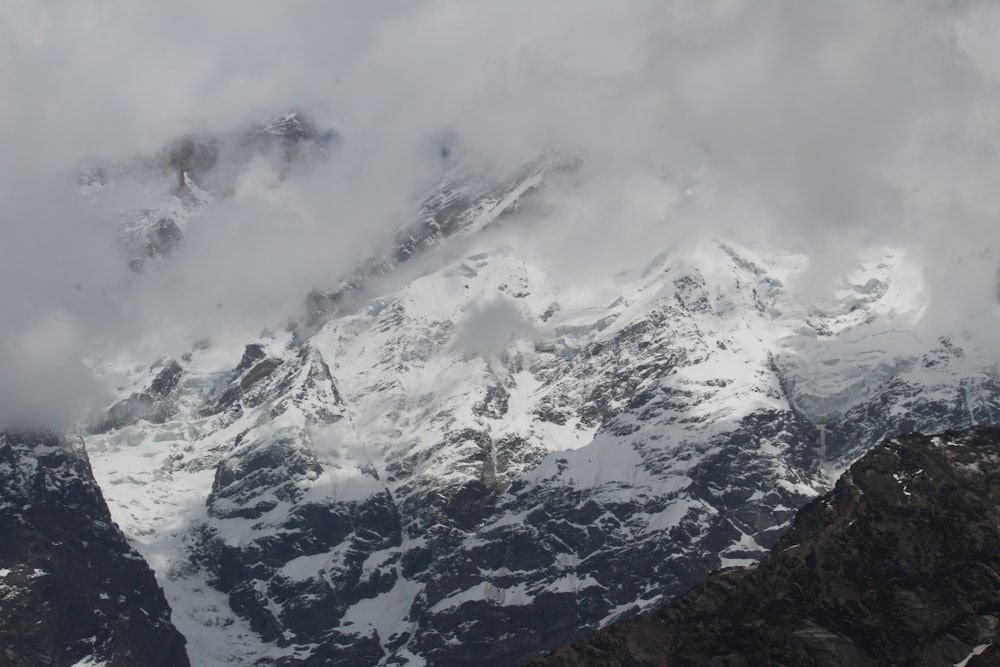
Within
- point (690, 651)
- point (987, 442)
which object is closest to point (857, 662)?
point (690, 651)

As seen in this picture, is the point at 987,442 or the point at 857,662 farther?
the point at 987,442

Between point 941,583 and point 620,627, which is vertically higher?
point 620,627

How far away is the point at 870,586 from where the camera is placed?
140 m

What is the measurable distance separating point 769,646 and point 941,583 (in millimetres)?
13704

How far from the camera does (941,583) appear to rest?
13688cm

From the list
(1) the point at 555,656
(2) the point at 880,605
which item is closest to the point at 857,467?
(2) the point at 880,605

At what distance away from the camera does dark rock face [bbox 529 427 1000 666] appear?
13438 cm

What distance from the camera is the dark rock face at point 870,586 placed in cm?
13438

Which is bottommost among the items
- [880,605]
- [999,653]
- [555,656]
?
[999,653]

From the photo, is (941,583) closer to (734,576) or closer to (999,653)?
(999,653)

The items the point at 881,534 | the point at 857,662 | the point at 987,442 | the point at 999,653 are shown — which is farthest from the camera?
the point at 987,442

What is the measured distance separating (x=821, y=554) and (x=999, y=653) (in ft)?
80.2

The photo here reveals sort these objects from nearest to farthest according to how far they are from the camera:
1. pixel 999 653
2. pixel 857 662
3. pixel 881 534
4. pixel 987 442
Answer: pixel 999 653 < pixel 857 662 < pixel 881 534 < pixel 987 442

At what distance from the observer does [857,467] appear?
6112 inches
